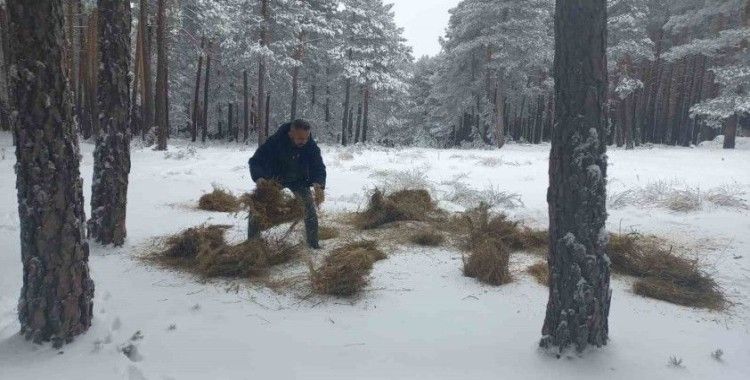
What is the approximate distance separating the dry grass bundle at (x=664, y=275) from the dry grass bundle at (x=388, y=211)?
2.78m

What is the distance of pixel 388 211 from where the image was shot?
6.98 metres

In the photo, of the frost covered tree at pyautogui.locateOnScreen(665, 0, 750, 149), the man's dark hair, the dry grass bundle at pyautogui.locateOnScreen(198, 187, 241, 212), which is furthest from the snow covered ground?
the frost covered tree at pyautogui.locateOnScreen(665, 0, 750, 149)

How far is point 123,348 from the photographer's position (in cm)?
323

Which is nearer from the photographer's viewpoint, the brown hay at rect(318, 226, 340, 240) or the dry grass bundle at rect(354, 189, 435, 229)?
the brown hay at rect(318, 226, 340, 240)

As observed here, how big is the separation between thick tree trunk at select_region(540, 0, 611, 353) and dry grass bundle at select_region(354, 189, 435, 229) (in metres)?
3.81

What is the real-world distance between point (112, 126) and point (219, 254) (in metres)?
1.96

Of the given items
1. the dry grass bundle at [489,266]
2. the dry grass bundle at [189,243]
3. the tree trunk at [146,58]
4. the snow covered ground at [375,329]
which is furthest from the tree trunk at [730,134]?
the tree trunk at [146,58]

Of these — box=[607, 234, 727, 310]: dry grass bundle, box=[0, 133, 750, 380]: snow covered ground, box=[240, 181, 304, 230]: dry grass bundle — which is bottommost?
box=[0, 133, 750, 380]: snow covered ground

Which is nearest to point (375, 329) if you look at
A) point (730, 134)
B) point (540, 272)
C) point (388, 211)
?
point (540, 272)

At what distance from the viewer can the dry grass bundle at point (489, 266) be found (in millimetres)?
4566

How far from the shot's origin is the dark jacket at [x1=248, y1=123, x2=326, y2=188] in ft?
17.7

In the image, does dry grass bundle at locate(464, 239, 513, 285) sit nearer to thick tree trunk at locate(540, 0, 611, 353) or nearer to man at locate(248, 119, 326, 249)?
thick tree trunk at locate(540, 0, 611, 353)

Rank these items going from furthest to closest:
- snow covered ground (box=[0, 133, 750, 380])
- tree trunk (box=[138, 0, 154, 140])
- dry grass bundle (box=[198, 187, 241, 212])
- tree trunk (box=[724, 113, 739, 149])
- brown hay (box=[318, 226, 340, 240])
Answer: tree trunk (box=[724, 113, 739, 149]), tree trunk (box=[138, 0, 154, 140]), dry grass bundle (box=[198, 187, 241, 212]), brown hay (box=[318, 226, 340, 240]), snow covered ground (box=[0, 133, 750, 380])

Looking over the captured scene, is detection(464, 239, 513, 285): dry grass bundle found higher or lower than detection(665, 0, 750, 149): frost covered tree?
lower
